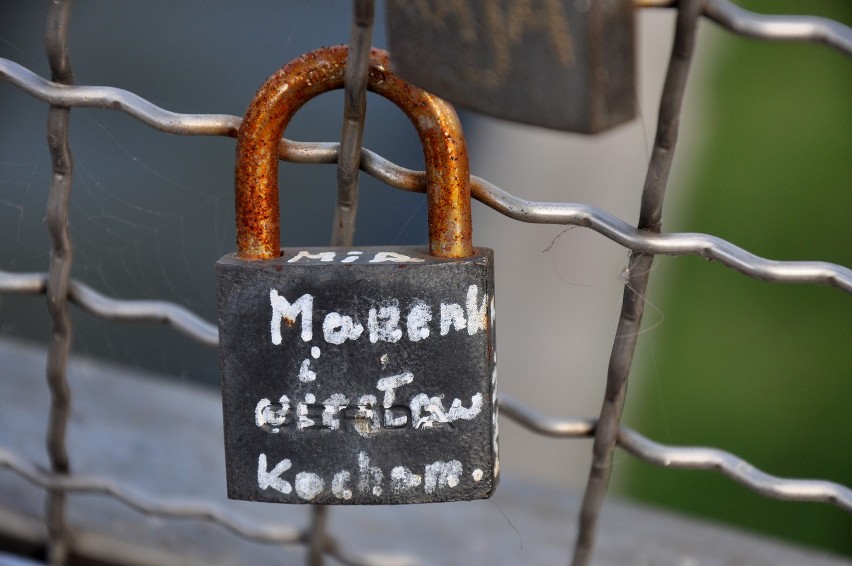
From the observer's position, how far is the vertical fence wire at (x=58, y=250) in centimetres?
68

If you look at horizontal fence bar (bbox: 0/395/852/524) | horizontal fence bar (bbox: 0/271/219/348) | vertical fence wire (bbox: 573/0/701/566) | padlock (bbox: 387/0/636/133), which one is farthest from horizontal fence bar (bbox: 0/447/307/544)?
padlock (bbox: 387/0/636/133)

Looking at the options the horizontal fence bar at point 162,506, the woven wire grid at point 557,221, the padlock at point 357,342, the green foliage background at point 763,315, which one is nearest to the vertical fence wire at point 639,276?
the woven wire grid at point 557,221

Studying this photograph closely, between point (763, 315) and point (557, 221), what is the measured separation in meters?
2.29

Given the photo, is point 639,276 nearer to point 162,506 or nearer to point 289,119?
point 289,119

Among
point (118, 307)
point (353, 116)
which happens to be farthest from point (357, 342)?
point (118, 307)

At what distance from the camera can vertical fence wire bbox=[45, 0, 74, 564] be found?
26.7 inches

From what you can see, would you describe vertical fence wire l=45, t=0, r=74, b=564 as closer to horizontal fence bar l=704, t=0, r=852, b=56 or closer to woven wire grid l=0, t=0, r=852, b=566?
woven wire grid l=0, t=0, r=852, b=566

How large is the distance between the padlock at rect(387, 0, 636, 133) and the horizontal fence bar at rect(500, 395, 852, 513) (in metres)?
0.35

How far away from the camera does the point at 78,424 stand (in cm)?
131

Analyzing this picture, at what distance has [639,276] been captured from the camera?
65cm

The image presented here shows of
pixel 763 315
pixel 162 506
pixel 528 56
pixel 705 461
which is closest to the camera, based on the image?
pixel 528 56

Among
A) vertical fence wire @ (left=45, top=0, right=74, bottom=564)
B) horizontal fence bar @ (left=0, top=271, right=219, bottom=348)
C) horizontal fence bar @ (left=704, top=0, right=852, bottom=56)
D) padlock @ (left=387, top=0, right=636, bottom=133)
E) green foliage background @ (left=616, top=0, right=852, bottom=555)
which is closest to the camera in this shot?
padlock @ (left=387, top=0, right=636, bottom=133)

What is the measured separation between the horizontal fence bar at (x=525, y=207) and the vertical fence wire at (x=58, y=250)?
1.0 inches

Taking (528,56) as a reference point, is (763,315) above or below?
below
